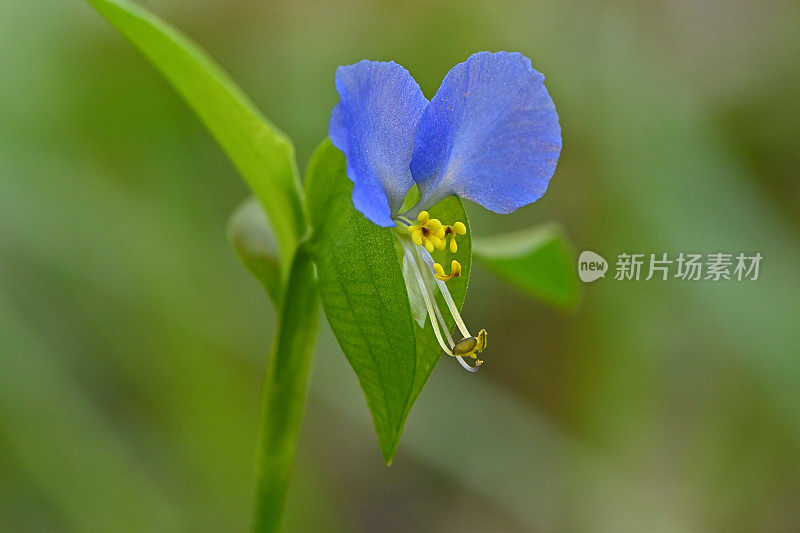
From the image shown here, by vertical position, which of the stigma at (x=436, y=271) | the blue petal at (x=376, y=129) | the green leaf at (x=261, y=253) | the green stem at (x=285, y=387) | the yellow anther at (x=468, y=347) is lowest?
the green stem at (x=285, y=387)

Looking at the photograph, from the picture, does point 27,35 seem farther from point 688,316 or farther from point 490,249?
point 688,316

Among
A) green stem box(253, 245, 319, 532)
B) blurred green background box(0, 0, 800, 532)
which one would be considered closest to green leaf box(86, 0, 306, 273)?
green stem box(253, 245, 319, 532)

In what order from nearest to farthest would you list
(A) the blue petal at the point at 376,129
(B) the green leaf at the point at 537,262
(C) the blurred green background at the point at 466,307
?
(A) the blue petal at the point at 376,129 → (B) the green leaf at the point at 537,262 → (C) the blurred green background at the point at 466,307

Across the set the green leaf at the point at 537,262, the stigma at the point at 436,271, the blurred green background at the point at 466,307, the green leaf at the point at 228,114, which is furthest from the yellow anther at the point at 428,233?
the blurred green background at the point at 466,307

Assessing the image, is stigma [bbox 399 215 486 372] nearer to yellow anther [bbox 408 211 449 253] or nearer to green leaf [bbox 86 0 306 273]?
yellow anther [bbox 408 211 449 253]

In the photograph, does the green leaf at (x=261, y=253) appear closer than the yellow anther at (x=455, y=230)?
No

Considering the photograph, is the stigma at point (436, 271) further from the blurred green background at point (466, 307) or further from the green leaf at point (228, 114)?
the blurred green background at point (466, 307)

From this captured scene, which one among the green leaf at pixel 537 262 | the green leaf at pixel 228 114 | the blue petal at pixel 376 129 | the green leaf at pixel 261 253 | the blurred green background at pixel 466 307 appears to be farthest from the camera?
the blurred green background at pixel 466 307

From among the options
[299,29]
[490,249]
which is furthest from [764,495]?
[299,29]
